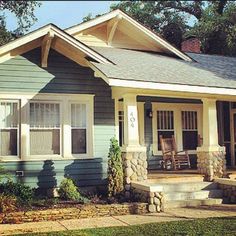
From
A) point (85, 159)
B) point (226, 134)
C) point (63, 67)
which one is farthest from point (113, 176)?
point (226, 134)

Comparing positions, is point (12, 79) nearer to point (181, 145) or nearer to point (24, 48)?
point (24, 48)

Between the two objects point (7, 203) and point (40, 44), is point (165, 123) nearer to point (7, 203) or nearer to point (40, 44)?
point (40, 44)

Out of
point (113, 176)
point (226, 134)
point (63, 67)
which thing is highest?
point (63, 67)

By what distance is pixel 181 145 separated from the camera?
13.0 metres

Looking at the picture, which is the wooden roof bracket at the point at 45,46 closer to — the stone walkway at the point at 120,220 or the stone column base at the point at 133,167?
the stone column base at the point at 133,167

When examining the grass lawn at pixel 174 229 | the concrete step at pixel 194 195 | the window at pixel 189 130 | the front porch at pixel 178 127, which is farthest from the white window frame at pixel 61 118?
the window at pixel 189 130

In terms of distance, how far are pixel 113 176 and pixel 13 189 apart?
2.44m

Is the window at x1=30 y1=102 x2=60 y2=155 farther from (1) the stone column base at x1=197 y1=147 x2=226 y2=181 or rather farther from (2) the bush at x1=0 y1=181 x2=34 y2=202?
(1) the stone column base at x1=197 y1=147 x2=226 y2=181

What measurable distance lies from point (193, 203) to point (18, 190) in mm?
4292

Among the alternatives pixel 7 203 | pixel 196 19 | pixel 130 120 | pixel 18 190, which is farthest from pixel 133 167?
pixel 196 19

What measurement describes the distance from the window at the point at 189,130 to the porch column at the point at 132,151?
392 cm

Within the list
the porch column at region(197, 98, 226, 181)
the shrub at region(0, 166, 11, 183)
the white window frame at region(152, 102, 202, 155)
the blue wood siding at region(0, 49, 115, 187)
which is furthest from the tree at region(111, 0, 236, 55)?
the shrub at region(0, 166, 11, 183)

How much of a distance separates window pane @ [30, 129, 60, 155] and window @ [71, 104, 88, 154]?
0.47 metres

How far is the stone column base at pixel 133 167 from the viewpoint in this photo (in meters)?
9.41
